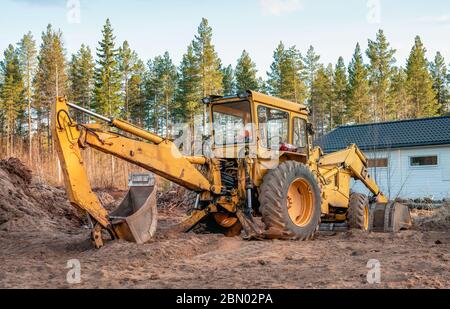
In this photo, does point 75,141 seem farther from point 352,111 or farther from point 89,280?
point 352,111

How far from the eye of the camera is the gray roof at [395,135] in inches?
930

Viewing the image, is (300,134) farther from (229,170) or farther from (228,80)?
(228,80)

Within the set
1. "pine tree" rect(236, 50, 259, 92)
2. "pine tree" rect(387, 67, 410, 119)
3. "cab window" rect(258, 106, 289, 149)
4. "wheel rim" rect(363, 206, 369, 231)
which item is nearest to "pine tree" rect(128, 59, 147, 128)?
"pine tree" rect(236, 50, 259, 92)

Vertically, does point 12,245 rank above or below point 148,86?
below

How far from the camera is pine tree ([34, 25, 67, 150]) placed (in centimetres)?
4150

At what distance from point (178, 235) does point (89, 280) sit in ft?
10.8

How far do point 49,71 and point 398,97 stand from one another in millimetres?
35774

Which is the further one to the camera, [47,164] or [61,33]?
[61,33]

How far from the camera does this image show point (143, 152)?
790 centimetres

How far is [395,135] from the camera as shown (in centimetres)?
2542

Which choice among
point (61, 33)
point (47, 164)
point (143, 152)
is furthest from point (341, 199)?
point (61, 33)

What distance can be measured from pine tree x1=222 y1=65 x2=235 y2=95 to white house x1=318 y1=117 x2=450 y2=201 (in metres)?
30.3
